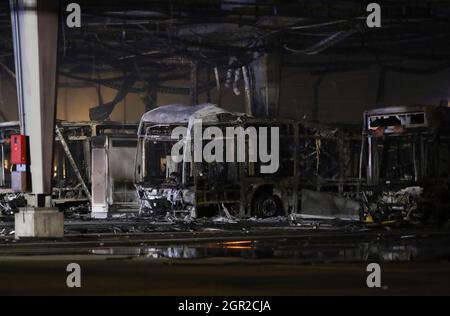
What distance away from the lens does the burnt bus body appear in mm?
23703

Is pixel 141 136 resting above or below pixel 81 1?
below

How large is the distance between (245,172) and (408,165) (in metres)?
5.35

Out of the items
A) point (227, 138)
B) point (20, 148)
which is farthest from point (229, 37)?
point (20, 148)

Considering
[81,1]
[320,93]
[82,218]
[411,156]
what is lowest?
[82,218]

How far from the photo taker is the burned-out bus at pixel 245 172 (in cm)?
2642

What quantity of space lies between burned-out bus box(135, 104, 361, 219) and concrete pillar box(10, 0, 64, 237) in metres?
6.96

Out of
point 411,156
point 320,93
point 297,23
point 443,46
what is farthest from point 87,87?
point 411,156

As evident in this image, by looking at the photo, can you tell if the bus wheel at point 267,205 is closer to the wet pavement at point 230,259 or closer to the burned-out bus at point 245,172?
the burned-out bus at point 245,172

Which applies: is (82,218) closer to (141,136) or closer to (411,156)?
(141,136)

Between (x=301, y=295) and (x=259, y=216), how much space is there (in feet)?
52.0

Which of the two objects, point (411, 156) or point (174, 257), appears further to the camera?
point (411, 156)

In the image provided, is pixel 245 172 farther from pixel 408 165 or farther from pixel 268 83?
pixel 268 83
